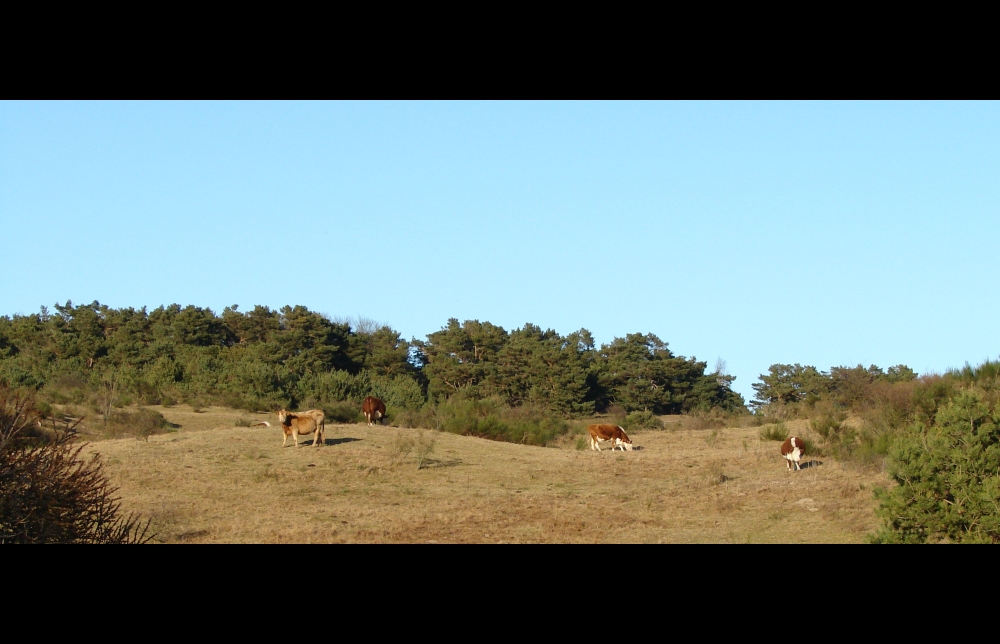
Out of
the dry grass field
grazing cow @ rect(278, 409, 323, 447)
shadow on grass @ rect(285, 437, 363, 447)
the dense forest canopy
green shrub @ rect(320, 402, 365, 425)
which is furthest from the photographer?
the dense forest canopy

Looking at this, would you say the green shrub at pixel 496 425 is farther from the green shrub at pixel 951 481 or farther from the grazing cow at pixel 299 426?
the green shrub at pixel 951 481

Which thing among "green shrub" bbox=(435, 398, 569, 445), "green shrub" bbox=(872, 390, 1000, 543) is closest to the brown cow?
"green shrub" bbox=(435, 398, 569, 445)

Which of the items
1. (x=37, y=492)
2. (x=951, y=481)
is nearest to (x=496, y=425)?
(x=951, y=481)

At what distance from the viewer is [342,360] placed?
2008 inches

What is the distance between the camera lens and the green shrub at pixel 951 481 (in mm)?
10703

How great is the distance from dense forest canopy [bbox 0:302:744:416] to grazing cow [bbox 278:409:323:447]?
554 inches

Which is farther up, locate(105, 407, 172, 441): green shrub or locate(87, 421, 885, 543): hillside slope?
locate(105, 407, 172, 441): green shrub

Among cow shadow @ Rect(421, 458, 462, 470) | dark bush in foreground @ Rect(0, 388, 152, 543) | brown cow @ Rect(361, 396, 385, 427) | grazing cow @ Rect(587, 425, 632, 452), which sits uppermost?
brown cow @ Rect(361, 396, 385, 427)

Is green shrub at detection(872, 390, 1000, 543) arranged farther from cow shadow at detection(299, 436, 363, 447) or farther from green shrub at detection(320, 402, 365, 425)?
green shrub at detection(320, 402, 365, 425)

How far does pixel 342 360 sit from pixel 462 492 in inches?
1311

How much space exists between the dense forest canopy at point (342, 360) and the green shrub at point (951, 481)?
1043 inches

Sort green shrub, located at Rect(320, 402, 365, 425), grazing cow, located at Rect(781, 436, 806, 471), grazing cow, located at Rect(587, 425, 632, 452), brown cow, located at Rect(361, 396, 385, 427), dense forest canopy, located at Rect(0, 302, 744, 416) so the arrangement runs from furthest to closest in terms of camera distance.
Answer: dense forest canopy, located at Rect(0, 302, 744, 416)
green shrub, located at Rect(320, 402, 365, 425)
brown cow, located at Rect(361, 396, 385, 427)
grazing cow, located at Rect(587, 425, 632, 452)
grazing cow, located at Rect(781, 436, 806, 471)

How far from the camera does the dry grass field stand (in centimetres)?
1418
